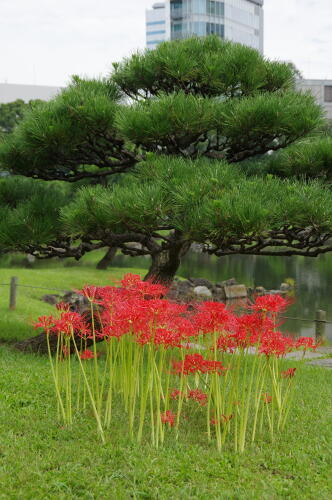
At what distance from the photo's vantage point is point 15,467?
3.72 metres

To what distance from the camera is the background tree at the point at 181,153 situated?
233 inches

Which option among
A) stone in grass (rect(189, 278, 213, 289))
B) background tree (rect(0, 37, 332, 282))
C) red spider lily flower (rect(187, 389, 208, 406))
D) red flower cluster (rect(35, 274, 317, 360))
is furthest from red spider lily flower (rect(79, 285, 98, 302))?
stone in grass (rect(189, 278, 213, 289))

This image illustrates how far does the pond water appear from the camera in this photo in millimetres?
16998

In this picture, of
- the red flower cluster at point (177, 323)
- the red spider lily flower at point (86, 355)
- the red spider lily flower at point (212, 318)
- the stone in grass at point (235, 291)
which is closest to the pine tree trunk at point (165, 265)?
the red spider lily flower at point (86, 355)

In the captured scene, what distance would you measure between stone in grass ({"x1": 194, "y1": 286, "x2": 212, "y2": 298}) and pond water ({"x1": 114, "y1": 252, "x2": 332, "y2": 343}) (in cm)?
282

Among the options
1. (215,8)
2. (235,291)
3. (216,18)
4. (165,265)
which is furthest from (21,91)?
(165,265)

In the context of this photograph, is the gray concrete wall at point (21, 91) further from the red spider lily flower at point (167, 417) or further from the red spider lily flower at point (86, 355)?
the red spider lily flower at point (167, 417)

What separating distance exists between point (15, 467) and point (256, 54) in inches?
224

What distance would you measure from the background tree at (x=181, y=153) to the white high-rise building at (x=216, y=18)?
4886cm

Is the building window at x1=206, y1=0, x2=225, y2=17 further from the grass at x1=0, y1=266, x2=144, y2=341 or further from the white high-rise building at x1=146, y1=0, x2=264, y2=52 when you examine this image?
the grass at x1=0, y1=266, x2=144, y2=341

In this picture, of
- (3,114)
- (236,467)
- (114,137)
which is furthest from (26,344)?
(3,114)

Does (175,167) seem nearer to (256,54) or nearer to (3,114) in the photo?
(256,54)

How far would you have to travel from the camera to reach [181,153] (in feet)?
25.1

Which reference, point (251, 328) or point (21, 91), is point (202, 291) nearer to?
point (251, 328)
